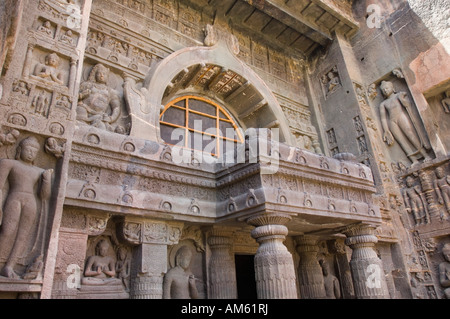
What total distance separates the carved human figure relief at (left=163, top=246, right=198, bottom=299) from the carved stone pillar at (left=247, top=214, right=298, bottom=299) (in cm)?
123

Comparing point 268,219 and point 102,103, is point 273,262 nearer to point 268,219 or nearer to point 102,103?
point 268,219

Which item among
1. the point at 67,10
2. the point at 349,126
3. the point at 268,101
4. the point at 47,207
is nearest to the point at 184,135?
the point at 268,101

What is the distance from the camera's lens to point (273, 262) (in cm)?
429

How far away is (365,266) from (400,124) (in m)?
4.38

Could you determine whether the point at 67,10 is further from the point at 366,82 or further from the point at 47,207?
the point at 366,82

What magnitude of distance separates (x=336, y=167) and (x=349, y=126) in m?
3.61

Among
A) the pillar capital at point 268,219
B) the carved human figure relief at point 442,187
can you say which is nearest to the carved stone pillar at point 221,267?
the pillar capital at point 268,219

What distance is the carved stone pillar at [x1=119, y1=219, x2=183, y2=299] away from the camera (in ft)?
14.5

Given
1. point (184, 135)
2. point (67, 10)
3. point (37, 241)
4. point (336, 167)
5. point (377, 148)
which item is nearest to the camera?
point (37, 241)

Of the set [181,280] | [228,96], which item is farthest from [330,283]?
[228,96]

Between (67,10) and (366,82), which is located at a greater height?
(366,82)

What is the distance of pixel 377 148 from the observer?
8.16 m

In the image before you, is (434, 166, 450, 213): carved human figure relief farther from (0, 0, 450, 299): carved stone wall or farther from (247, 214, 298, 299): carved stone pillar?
(247, 214, 298, 299): carved stone pillar

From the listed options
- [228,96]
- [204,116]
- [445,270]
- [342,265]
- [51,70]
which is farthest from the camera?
[228,96]
